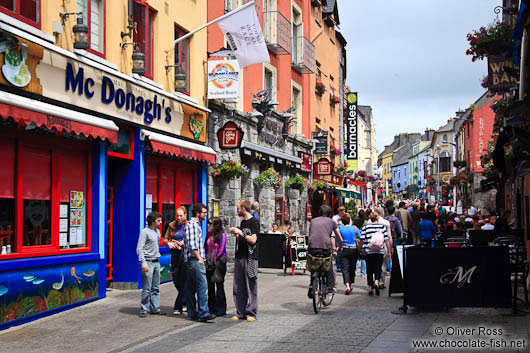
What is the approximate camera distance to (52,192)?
1145cm

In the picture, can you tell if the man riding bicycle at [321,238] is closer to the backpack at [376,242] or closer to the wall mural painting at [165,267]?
the backpack at [376,242]

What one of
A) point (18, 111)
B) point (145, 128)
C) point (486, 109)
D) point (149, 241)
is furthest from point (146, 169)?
point (486, 109)

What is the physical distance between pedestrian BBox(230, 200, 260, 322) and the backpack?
353 centimetres

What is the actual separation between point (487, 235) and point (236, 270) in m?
11.1

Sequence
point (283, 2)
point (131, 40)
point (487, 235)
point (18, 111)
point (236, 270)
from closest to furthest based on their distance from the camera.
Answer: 1. point (18, 111)
2. point (236, 270)
3. point (131, 40)
4. point (487, 235)
5. point (283, 2)

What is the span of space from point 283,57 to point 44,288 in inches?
658

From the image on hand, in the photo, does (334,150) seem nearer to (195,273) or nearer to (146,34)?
(146,34)

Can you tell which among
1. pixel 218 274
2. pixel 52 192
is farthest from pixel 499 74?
pixel 52 192

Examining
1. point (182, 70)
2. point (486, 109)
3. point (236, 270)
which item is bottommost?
point (236, 270)

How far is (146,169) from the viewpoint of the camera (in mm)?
14977

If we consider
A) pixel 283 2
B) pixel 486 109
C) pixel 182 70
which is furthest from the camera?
pixel 486 109

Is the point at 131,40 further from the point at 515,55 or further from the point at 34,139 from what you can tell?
the point at 515,55

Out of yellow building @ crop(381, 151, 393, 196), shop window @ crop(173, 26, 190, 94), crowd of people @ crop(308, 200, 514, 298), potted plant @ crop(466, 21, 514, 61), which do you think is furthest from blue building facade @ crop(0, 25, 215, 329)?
yellow building @ crop(381, 151, 393, 196)

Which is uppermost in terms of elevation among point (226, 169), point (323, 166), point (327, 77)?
point (327, 77)
